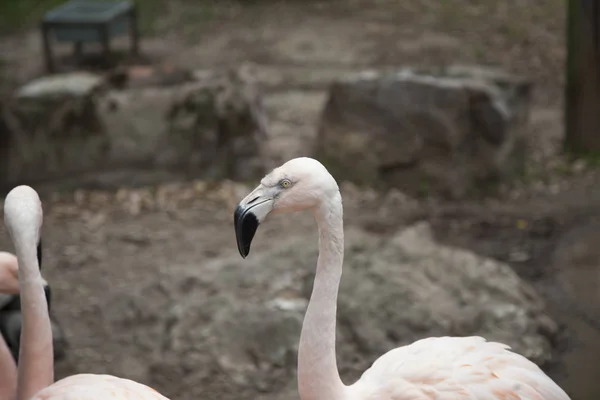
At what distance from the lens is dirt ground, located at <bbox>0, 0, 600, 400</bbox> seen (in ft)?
14.4

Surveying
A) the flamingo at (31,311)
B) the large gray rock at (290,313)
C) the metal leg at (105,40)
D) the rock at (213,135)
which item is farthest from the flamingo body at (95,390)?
the metal leg at (105,40)

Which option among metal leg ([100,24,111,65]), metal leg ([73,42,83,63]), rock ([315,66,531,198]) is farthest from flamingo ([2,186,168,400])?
metal leg ([73,42,83,63])

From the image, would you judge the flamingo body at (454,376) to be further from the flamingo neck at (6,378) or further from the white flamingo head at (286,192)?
the flamingo neck at (6,378)

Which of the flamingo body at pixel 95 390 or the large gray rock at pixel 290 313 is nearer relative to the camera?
the flamingo body at pixel 95 390

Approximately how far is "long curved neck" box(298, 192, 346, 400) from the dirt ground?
155cm

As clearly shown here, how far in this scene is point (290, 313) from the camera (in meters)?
4.02

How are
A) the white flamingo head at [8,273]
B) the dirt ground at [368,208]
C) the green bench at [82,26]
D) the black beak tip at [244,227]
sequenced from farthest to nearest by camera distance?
the green bench at [82,26]
the dirt ground at [368,208]
the white flamingo head at [8,273]
the black beak tip at [244,227]

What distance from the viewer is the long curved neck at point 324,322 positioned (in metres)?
2.55

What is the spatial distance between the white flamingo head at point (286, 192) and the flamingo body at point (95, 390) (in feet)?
2.11

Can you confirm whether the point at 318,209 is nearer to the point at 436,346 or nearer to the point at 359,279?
the point at 436,346

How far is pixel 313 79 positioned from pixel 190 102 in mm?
2707

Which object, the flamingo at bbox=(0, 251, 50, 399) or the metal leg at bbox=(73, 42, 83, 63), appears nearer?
the flamingo at bbox=(0, 251, 50, 399)

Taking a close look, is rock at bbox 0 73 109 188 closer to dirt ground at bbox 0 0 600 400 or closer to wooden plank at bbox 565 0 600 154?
dirt ground at bbox 0 0 600 400

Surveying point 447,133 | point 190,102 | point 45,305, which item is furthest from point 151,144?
point 45,305
